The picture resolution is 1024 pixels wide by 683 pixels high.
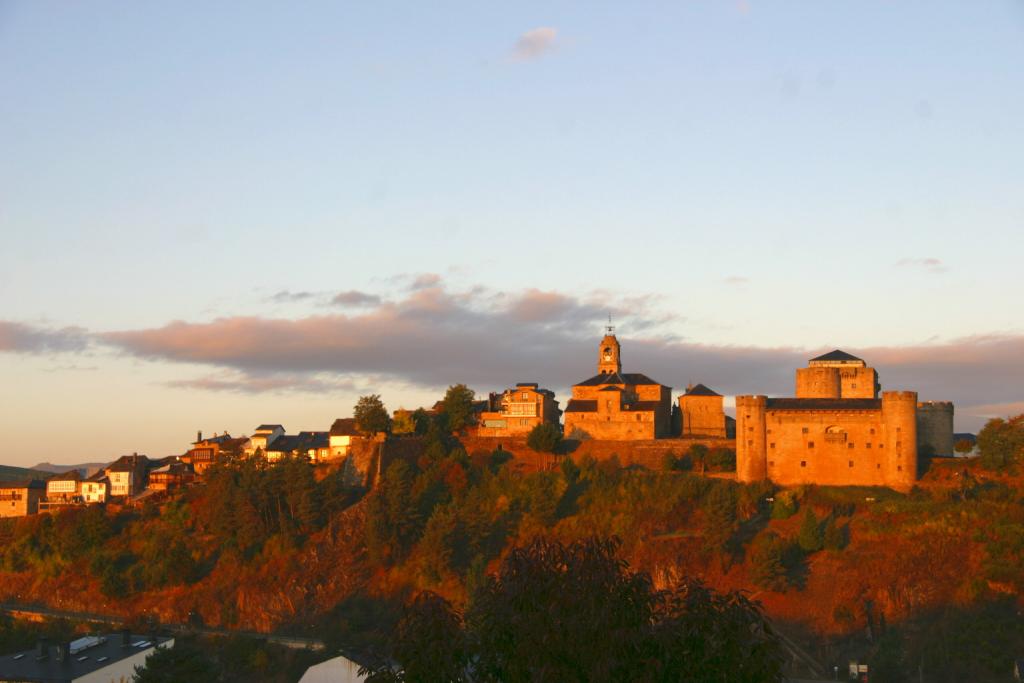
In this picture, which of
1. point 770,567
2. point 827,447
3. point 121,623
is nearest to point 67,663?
point 121,623

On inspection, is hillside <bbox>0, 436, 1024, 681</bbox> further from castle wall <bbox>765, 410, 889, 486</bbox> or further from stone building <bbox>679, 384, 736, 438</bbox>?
stone building <bbox>679, 384, 736, 438</bbox>

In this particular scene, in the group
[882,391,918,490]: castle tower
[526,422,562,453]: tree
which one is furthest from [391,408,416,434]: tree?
[882,391,918,490]: castle tower

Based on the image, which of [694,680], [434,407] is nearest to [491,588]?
[694,680]

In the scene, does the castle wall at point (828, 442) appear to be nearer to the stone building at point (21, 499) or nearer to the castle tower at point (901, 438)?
the castle tower at point (901, 438)

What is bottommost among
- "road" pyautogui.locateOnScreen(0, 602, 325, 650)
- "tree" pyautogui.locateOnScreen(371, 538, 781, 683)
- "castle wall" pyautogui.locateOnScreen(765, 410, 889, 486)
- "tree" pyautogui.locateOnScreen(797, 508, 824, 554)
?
"road" pyautogui.locateOnScreen(0, 602, 325, 650)

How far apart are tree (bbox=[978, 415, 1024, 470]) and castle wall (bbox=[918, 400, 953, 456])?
274cm

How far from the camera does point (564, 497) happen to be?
237ft

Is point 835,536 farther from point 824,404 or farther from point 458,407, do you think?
point 458,407

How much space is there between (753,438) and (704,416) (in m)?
11.7

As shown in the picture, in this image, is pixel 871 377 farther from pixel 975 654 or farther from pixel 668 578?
pixel 975 654

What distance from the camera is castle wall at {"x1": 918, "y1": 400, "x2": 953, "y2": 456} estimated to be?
71.2 metres

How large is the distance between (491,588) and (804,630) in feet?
128

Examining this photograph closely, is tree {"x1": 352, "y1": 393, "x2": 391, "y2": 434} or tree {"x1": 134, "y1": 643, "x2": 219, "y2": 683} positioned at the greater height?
tree {"x1": 352, "y1": 393, "x2": 391, "y2": 434}

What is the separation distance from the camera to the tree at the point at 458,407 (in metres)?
82.9
